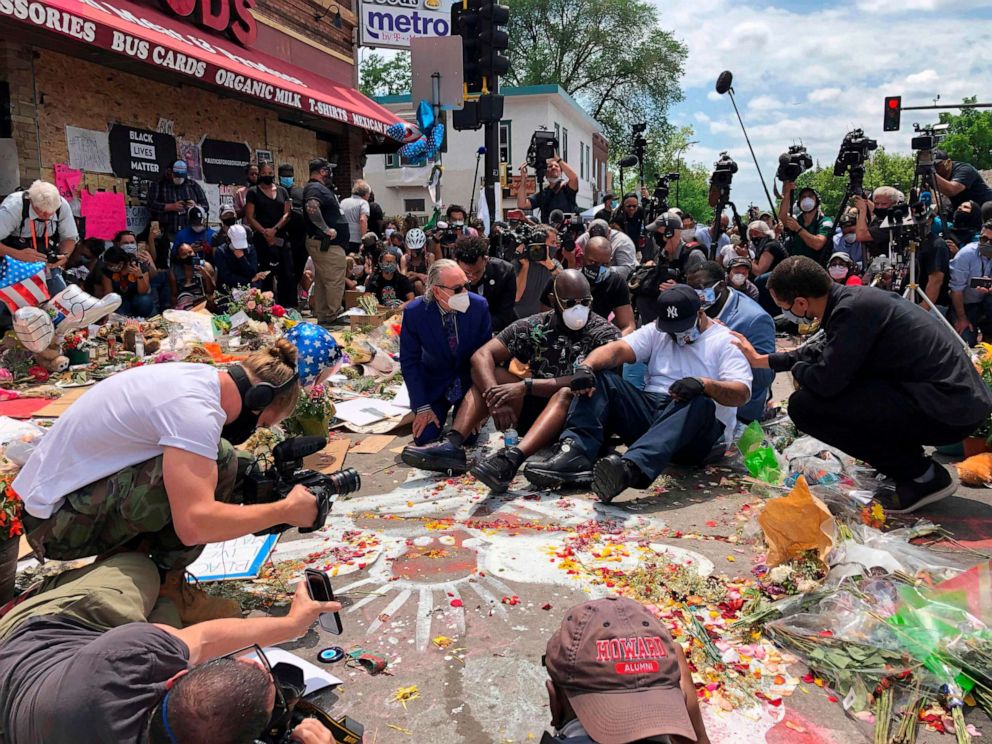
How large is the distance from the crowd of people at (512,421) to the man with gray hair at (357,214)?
3.07 m

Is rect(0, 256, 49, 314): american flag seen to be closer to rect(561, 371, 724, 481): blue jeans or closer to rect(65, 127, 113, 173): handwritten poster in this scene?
rect(65, 127, 113, 173): handwritten poster

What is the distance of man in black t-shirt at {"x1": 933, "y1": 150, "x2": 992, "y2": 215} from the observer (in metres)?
9.05

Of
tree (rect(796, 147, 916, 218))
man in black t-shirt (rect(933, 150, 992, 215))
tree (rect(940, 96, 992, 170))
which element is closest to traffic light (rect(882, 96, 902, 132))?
man in black t-shirt (rect(933, 150, 992, 215))

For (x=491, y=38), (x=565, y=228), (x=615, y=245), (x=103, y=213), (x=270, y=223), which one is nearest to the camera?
(x=615, y=245)

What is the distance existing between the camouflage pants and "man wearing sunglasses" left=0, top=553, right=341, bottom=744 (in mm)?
330

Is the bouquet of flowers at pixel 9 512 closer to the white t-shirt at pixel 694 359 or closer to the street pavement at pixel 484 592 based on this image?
the street pavement at pixel 484 592

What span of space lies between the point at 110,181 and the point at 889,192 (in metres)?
9.37

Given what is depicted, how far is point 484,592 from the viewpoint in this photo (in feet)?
10.8

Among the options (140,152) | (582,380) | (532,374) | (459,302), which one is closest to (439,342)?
(459,302)

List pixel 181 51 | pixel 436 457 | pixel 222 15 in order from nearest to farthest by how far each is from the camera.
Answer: pixel 436 457, pixel 181 51, pixel 222 15

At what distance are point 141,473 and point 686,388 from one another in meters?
2.88

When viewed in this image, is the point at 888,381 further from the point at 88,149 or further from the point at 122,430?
the point at 88,149

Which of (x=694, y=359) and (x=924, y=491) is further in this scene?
(x=694, y=359)

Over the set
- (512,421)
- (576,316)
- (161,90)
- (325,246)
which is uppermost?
(161,90)
